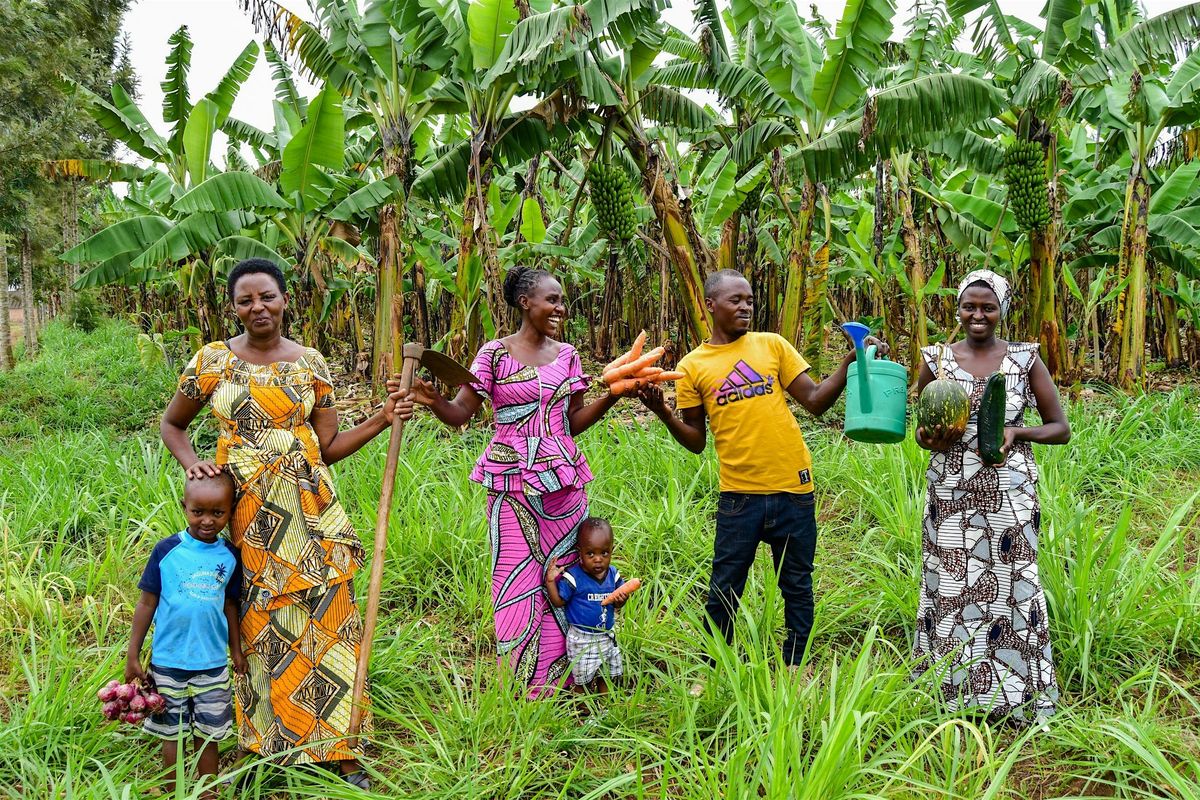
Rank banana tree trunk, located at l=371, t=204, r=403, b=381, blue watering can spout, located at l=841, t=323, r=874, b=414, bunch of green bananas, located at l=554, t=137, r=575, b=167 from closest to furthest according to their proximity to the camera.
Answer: blue watering can spout, located at l=841, t=323, r=874, b=414 < banana tree trunk, located at l=371, t=204, r=403, b=381 < bunch of green bananas, located at l=554, t=137, r=575, b=167

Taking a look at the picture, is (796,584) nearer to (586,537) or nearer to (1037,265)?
(586,537)

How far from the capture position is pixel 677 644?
3.25 meters

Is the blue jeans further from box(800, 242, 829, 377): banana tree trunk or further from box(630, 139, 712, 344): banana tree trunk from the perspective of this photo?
box(800, 242, 829, 377): banana tree trunk

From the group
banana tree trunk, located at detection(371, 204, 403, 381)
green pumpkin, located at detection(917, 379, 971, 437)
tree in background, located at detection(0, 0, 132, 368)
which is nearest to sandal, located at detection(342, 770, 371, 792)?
green pumpkin, located at detection(917, 379, 971, 437)

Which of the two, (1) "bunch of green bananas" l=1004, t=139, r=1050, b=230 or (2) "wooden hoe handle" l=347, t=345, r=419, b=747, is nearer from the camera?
(2) "wooden hoe handle" l=347, t=345, r=419, b=747

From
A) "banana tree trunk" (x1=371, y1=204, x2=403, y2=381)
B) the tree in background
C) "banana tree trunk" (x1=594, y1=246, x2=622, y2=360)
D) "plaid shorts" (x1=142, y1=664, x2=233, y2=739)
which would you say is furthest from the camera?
"banana tree trunk" (x1=594, y1=246, x2=622, y2=360)

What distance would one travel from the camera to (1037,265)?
6531 millimetres

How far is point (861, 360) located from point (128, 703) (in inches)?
93.1

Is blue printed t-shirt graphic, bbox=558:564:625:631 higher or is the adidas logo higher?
the adidas logo

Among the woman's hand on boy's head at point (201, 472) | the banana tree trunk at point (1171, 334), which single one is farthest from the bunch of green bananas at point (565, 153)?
the banana tree trunk at point (1171, 334)

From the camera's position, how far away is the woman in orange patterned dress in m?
2.44

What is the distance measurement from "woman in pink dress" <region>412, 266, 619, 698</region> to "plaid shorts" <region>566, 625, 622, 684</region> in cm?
7

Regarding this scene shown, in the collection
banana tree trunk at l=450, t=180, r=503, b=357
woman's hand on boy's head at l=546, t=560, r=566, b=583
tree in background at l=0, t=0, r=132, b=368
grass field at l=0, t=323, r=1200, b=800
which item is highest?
tree in background at l=0, t=0, r=132, b=368

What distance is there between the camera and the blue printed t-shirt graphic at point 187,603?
229 centimetres
